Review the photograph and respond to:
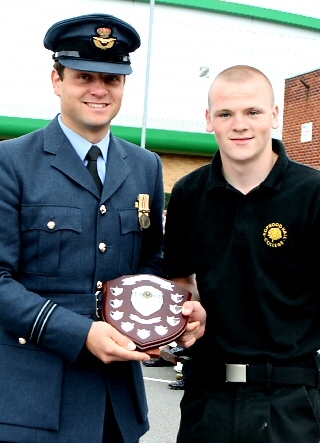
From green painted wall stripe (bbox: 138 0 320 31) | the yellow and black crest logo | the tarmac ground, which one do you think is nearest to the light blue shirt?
the yellow and black crest logo

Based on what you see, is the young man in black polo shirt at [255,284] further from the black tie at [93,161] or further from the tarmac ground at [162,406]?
the tarmac ground at [162,406]

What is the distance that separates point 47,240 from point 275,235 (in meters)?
0.82

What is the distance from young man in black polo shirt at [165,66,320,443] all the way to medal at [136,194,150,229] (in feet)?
0.73

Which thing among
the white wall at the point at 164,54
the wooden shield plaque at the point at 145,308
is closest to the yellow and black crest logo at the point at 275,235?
the wooden shield plaque at the point at 145,308

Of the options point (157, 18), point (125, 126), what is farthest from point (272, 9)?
point (125, 126)

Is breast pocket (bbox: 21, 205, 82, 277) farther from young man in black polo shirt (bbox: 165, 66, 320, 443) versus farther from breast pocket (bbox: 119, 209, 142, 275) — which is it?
young man in black polo shirt (bbox: 165, 66, 320, 443)

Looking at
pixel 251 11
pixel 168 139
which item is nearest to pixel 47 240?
pixel 168 139

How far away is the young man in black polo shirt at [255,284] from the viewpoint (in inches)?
103

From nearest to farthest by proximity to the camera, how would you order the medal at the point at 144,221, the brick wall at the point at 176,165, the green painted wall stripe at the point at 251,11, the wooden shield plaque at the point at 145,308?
the wooden shield plaque at the point at 145,308 < the medal at the point at 144,221 < the green painted wall stripe at the point at 251,11 < the brick wall at the point at 176,165

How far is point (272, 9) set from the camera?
25.7 meters

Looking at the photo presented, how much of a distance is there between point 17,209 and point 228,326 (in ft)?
2.87

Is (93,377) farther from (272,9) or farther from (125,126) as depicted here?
(272,9)

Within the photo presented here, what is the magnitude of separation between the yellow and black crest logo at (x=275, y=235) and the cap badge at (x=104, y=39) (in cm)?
88

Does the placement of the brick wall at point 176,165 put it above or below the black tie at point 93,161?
above
